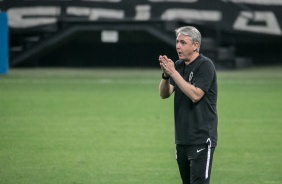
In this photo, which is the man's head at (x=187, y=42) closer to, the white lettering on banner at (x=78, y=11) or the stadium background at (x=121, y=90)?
the stadium background at (x=121, y=90)

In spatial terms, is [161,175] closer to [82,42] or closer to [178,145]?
[178,145]

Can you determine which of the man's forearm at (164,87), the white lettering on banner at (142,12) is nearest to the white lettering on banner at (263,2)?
the white lettering on banner at (142,12)

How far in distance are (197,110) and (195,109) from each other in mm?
21

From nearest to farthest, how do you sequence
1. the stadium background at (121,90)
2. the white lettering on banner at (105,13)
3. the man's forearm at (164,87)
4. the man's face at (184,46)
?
the man's face at (184,46)
the man's forearm at (164,87)
the stadium background at (121,90)
the white lettering on banner at (105,13)

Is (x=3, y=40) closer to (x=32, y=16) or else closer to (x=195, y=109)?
(x=32, y=16)

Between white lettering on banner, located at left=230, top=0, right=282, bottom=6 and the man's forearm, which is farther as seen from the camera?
white lettering on banner, located at left=230, top=0, right=282, bottom=6

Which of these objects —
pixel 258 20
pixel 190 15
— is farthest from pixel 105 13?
pixel 258 20

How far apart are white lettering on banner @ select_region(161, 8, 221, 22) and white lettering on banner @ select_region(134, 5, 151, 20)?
57cm

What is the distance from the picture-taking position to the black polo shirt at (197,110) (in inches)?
293

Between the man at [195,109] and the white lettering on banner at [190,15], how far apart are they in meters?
21.5

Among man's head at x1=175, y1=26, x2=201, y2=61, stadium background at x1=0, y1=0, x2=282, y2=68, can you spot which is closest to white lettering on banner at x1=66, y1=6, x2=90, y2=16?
stadium background at x1=0, y1=0, x2=282, y2=68

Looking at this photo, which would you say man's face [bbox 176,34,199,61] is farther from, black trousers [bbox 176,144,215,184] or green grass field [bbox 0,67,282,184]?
green grass field [bbox 0,67,282,184]

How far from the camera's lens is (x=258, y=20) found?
2927 cm

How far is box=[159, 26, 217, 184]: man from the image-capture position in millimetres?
7406
